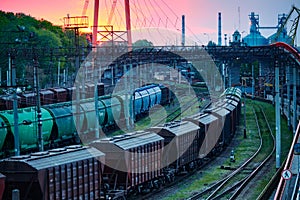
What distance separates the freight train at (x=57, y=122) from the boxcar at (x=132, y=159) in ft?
30.6

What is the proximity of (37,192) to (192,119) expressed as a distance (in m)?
17.0

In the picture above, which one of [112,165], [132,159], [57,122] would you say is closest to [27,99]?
[57,122]

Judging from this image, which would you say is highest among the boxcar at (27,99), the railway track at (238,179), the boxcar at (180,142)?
the boxcar at (27,99)

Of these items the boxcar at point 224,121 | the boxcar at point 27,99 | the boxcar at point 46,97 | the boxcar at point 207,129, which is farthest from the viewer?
the boxcar at point 46,97

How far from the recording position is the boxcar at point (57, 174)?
18.2 m

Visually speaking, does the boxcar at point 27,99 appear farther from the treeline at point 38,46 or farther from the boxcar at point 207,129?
the boxcar at point 207,129

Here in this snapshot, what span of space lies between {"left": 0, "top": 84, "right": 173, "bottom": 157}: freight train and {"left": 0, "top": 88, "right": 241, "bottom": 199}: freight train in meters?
8.97

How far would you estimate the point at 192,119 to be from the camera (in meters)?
34.1

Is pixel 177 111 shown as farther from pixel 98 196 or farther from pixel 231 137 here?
pixel 98 196

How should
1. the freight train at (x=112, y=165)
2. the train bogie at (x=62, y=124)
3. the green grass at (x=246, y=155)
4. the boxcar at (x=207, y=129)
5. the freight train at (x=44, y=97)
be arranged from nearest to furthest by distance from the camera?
the freight train at (x=112, y=165)
the green grass at (x=246, y=155)
the boxcar at (x=207, y=129)
the train bogie at (x=62, y=124)
the freight train at (x=44, y=97)

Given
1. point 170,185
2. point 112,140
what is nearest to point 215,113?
point 170,185

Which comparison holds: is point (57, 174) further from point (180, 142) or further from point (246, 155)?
point (246, 155)

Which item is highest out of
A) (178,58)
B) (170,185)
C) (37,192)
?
(178,58)

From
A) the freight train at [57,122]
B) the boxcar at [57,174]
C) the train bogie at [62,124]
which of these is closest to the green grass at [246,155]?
the boxcar at [57,174]
